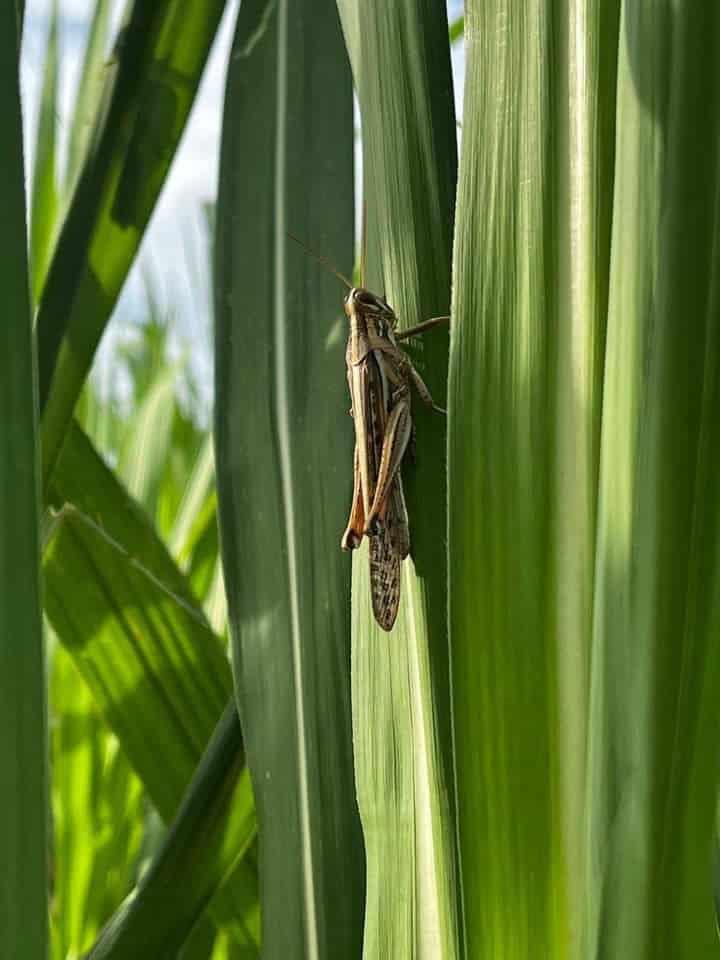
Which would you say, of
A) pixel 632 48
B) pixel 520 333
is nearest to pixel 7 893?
pixel 520 333

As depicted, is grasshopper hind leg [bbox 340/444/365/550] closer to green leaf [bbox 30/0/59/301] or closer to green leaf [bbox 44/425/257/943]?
green leaf [bbox 44/425/257/943]

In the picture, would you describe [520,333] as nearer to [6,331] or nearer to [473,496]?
[473,496]

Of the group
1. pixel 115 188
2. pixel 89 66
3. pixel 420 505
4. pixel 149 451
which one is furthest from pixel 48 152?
pixel 420 505

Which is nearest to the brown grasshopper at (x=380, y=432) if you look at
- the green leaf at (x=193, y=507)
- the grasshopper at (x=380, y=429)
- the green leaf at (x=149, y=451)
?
the grasshopper at (x=380, y=429)

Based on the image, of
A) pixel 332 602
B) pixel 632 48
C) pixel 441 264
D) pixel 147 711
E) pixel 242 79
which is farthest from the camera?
pixel 147 711

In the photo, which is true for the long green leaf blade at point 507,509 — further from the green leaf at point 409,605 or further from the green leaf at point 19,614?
the green leaf at point 19,614
